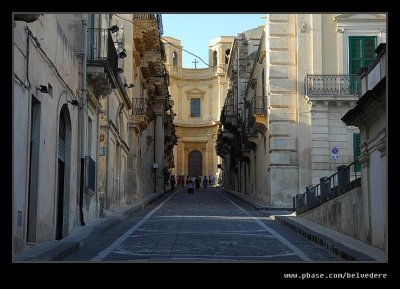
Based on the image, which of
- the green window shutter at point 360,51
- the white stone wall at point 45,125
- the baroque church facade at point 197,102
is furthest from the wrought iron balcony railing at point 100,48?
the baroque church facade at point 197,102

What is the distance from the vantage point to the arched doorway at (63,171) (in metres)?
17.3

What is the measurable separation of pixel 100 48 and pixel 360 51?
45.0 ft

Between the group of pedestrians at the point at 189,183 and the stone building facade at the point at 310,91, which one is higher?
the stone building facade at the point at 310,91

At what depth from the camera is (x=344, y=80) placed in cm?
3127

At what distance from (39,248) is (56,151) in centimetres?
366

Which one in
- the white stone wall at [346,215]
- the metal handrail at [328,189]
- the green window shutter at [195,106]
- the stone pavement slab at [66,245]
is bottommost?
the stone pavement slab at [66,245]

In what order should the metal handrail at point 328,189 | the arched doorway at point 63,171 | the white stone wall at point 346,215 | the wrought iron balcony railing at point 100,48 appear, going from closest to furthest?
1. the white stone wall at point 346,215
2. the arched doorway at point 63,171
3. the metal handrail at point 328,189
4. the wrought iron balcony railing at point 100,48

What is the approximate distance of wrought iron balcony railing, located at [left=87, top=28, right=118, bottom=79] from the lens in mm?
20834

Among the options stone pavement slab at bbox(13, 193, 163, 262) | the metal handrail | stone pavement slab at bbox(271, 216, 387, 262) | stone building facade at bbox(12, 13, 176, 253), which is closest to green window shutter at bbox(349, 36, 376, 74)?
the metal handrail

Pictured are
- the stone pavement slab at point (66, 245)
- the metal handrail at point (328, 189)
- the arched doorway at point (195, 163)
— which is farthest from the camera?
the arched doorway at point (195, 163)

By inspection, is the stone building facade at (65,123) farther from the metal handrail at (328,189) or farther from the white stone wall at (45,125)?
the metal handrail at (328,189)

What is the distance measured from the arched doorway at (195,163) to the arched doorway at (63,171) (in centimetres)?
7808

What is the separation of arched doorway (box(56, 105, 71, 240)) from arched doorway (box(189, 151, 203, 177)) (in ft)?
256

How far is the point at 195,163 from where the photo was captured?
97.0 metres
